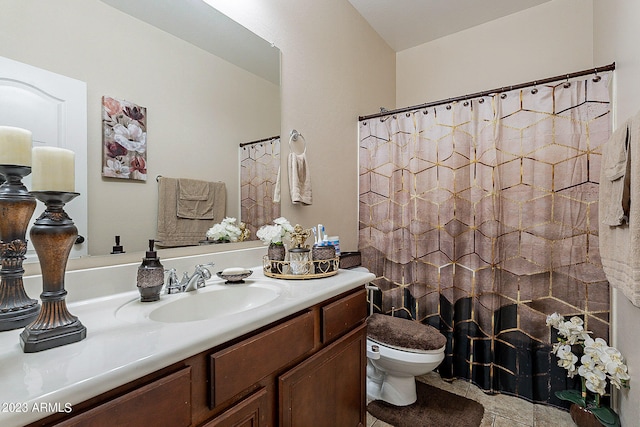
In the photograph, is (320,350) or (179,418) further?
(320,350)

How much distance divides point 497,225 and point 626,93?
0.84 metres

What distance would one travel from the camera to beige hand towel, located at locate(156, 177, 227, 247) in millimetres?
1188

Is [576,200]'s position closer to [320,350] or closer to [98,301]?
[320,350]

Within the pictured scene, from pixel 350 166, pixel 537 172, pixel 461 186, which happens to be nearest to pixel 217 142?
pixel 350 166

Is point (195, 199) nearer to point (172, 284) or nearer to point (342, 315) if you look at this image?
point (172, 284)

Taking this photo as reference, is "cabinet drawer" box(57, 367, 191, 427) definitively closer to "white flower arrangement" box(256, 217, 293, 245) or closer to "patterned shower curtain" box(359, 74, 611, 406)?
"white flower arrangement" box(256, 217, 293, 245)

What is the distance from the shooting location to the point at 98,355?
59cm

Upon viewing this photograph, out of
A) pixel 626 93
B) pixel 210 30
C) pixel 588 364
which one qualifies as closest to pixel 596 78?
pixel 626 93

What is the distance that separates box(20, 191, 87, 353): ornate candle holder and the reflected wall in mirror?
39 centimetres

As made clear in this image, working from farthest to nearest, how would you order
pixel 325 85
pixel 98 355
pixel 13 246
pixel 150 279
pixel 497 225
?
pixel 325 85 → pixel 497 225 → pixel 150 279 → pixel 13 246 → pixel 98 355

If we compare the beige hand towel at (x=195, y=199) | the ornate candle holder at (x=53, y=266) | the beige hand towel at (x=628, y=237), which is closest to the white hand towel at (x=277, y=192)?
the beige hand towel at (x=195, y=199)

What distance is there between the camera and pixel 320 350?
1.10 metres

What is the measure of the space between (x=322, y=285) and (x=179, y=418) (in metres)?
0.65

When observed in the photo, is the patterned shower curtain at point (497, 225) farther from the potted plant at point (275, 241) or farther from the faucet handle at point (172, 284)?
the faucet handle at point (172, 284)
